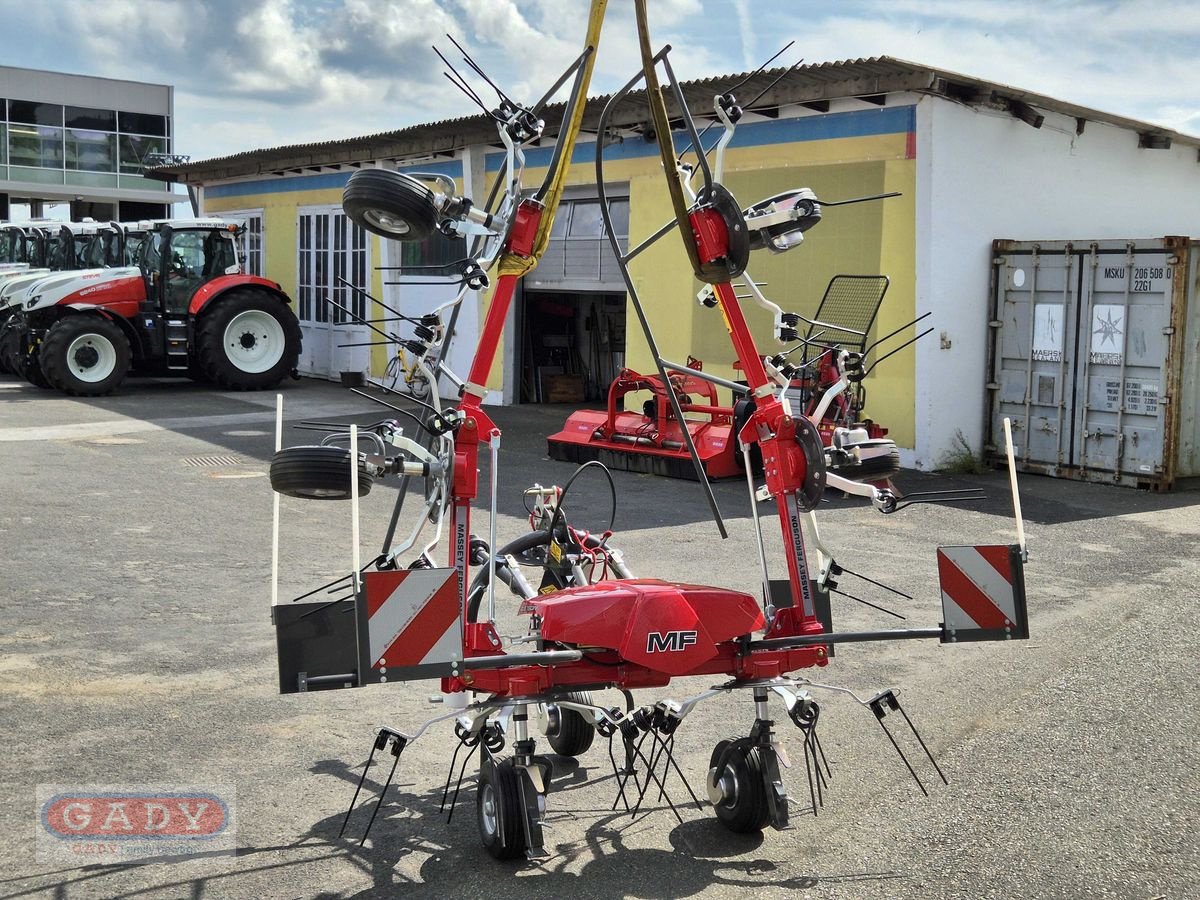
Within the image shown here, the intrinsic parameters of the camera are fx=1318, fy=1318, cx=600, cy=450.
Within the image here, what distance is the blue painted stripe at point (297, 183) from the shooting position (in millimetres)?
19928

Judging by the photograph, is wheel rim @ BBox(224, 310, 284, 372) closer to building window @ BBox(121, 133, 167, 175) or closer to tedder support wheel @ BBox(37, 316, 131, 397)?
tedder support wheel @ BBox(37, 316, 131, 397)

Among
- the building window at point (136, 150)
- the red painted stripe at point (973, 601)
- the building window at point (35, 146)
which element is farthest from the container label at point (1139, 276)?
the building window at point (35, 146)

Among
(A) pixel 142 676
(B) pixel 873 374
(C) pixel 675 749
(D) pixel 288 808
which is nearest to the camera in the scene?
(D) pixel 288 808

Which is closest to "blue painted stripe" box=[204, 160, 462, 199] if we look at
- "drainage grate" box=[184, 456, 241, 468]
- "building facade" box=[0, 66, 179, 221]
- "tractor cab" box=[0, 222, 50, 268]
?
"tractor cab" box=[0, 222, 50, 268]

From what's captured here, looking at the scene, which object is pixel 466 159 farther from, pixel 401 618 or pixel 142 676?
pixel 401 618

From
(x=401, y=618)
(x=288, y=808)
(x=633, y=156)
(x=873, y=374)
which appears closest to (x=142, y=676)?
(x=288, y=808)

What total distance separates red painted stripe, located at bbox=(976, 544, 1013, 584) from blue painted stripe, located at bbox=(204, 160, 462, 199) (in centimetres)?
1623

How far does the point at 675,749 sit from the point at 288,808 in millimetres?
1549

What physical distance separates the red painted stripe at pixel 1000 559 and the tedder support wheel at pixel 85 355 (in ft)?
55.2

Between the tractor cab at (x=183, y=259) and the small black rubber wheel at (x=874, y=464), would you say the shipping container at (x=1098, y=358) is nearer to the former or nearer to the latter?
the small black rubber wheel at (x=874, y=464)

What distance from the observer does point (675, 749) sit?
5.25 metres

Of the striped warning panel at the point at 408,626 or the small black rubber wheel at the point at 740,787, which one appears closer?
the striped warning panel at the point at 408,626

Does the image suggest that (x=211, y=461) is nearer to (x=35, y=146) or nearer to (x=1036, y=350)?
(x=1036, y=350)

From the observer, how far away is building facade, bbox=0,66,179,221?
39.2 meters
